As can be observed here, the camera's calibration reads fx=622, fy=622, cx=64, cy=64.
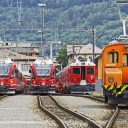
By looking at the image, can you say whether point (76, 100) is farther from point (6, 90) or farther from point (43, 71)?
point (43, 71)

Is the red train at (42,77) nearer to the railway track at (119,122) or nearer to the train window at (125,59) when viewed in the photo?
the train window at (125,59)

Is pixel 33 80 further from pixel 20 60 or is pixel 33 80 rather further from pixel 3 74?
pixel 20 60

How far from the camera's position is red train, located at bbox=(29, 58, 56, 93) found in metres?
53.3

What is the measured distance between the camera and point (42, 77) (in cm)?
5394

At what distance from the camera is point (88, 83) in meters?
54.4

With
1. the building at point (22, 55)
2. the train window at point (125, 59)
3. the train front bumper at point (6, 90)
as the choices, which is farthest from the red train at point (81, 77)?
the building at point (22, 55)

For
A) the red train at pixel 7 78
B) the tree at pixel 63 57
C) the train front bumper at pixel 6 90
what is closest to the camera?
the red train at pixel 7 78

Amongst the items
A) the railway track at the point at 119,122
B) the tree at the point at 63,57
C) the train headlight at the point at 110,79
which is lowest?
the tree at the point at 63,57

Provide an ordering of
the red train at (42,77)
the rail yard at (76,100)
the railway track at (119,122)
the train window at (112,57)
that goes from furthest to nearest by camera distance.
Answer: the red train at (42,77), the train window at (112,57), the rail yard at (76,100), the railway track at (119,122)

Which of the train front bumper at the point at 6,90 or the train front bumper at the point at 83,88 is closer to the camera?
the train front bumper at the point at 6,90

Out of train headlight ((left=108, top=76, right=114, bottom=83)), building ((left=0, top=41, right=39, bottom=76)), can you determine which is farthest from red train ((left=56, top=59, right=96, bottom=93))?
building ((left=0, top=41, right=39, bottom=76))

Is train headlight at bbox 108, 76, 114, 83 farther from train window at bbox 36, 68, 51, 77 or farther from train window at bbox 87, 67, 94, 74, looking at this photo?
train window at bbox 87, 67, 94, 74

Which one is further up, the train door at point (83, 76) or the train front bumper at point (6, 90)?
the train door at point (83, 76)

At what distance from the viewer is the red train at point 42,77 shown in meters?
53.3
